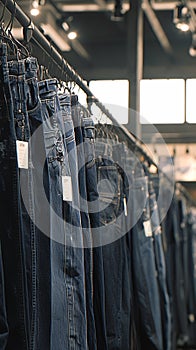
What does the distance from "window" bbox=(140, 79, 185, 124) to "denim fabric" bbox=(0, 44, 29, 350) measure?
8.37m

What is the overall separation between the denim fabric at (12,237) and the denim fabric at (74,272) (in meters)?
0.53

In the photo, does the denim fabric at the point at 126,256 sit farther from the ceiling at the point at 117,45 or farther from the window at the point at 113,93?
the ceiling at the point at 117,45

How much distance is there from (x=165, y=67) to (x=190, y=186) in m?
2.98

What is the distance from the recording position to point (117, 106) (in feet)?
31.3

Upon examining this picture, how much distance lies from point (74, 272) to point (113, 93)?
292 inches

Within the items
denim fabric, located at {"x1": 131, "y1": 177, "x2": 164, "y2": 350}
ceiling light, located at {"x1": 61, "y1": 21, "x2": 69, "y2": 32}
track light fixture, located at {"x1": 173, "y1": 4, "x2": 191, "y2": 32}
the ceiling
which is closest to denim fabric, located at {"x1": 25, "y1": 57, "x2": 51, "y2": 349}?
denim fabric, located at {"x1": 131, "y1": 177, "x2": 164, "y2": 350}

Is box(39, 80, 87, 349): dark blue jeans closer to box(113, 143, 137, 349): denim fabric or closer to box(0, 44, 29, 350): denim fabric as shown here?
box(0, 44, 29, 350): denim fabric

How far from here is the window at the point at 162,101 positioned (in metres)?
10.6

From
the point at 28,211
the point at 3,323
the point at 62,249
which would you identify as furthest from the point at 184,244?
the point at 3,323

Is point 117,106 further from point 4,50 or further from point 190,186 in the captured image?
point 4,50

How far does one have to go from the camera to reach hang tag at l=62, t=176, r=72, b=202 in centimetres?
282

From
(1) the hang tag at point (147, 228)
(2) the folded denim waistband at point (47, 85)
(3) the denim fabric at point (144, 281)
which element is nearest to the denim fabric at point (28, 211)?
(2) the folded denim waistband at point (47, 85)

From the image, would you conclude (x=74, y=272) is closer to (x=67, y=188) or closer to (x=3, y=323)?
(x=67, y=188)

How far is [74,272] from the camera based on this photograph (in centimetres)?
282
